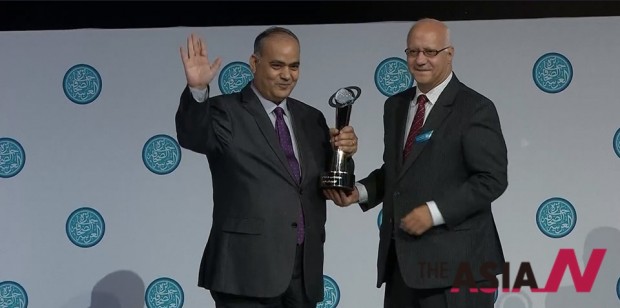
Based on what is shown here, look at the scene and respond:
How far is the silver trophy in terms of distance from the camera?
7.93 feet

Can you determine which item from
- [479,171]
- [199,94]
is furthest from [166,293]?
[479,171]

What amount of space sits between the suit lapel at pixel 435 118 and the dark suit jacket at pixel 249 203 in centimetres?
34

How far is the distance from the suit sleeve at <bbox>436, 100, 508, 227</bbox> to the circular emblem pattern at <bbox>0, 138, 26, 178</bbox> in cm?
232

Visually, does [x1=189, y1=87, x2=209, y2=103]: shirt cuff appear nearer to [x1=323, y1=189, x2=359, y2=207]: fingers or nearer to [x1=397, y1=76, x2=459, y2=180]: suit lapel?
[x1=323, y1=189, x2=359, y2=207]: fingers

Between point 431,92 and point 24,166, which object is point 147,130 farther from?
point 431,92

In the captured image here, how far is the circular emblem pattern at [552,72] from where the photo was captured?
364cm

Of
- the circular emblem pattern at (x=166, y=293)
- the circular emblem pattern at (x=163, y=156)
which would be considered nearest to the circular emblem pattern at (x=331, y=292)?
the circular emblem pattern at (x=166, y=293)

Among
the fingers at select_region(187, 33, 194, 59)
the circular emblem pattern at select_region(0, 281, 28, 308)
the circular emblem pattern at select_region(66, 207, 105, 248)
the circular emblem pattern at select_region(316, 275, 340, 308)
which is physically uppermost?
the fingers at select_region(187, 33, 194, 59)

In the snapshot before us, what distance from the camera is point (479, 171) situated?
7.49 feet

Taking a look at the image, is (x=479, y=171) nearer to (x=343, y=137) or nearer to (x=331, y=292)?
(x=343, y=137)

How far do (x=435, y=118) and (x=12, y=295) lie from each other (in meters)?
2.43

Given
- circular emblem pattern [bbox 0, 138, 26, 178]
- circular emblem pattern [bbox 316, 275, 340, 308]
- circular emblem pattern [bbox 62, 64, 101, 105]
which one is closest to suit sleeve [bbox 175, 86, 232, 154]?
circular emblem pattern [bbox 316, 275, 340, 308]

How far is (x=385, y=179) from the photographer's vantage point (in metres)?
2.48

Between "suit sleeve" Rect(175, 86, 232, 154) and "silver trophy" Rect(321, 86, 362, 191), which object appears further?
"silver trophy" Rect(321, 86, 362, 191)
